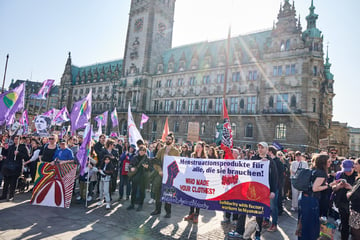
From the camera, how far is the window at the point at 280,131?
34144 mm

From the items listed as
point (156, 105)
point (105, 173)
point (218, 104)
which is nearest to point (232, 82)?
point (218, 104)

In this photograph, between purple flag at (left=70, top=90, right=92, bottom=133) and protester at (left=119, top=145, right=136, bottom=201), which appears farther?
purple flag at (left=70, top=90, right=92, bottom=133)

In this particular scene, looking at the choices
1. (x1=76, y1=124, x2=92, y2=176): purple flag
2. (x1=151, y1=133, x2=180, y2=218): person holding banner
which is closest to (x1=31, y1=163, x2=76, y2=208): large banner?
(x1=76, y1=124, x2=92, y2=176): purple flag

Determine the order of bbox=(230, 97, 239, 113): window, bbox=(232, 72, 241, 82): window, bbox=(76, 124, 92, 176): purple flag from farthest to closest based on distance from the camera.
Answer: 1. bbox=(232, 72, 241, 82): window
2. bbox=(230, 97, 239, 113): window
3. bbox=(76, 124, 92, 176): purple flag

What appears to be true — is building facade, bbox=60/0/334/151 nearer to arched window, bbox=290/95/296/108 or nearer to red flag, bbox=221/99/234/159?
arched window, bbox=290/95/296/108

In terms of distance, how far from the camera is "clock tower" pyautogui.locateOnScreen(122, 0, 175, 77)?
5472 centimetres

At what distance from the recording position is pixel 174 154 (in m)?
7.63

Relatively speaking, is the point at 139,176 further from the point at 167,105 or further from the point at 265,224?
the point at 167,105

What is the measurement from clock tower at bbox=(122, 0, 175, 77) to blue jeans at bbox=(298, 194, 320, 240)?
169 feet

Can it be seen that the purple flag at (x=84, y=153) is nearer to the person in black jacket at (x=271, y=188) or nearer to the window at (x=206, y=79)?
the person in black jacket at (x=271, y=188)

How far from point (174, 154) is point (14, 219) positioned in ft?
15.7

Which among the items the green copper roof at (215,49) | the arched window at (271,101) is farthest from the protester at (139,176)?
the green copper roof at (215,49)

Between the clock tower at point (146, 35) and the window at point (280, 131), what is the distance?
3193 cm

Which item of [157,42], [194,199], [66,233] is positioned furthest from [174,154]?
[157,42]
